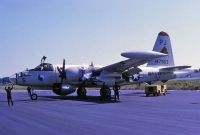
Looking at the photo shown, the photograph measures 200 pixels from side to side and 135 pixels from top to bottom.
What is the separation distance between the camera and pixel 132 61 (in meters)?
29.0

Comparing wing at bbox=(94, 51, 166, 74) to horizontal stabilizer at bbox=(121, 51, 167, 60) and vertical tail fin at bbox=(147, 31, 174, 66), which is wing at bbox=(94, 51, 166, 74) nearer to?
horizontal stabilizer at bbox=(121, 51, 167, 60)

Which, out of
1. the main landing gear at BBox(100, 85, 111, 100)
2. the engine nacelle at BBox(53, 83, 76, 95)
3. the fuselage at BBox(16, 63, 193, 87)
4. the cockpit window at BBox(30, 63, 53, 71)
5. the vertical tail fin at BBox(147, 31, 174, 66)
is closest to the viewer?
the fuselage at BBox(16, 63, 193, 87)

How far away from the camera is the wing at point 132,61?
25812 mm

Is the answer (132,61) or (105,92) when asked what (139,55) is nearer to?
(132,61)

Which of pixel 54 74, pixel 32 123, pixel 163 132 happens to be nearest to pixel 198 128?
pixel 163 132

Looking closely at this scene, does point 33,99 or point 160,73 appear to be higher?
point 160,73

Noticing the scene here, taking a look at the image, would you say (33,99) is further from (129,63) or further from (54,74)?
(129,63)

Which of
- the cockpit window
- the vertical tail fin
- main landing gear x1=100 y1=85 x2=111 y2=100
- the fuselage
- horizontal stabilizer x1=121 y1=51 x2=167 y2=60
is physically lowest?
main landing gear x1=100 y1=85 x2=111 y2=100

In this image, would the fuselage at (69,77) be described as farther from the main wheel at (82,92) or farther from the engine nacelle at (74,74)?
the main wheel at (82,92)

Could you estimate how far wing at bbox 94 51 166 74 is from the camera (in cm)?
2581

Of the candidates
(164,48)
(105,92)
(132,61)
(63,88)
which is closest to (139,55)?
(132,61)

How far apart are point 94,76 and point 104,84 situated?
1182 mm

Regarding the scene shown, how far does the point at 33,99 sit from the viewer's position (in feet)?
98.9

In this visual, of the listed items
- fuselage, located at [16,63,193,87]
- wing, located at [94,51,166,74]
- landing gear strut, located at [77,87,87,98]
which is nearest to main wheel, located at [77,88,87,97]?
landing gear strut, located at [77,87,87,98]
